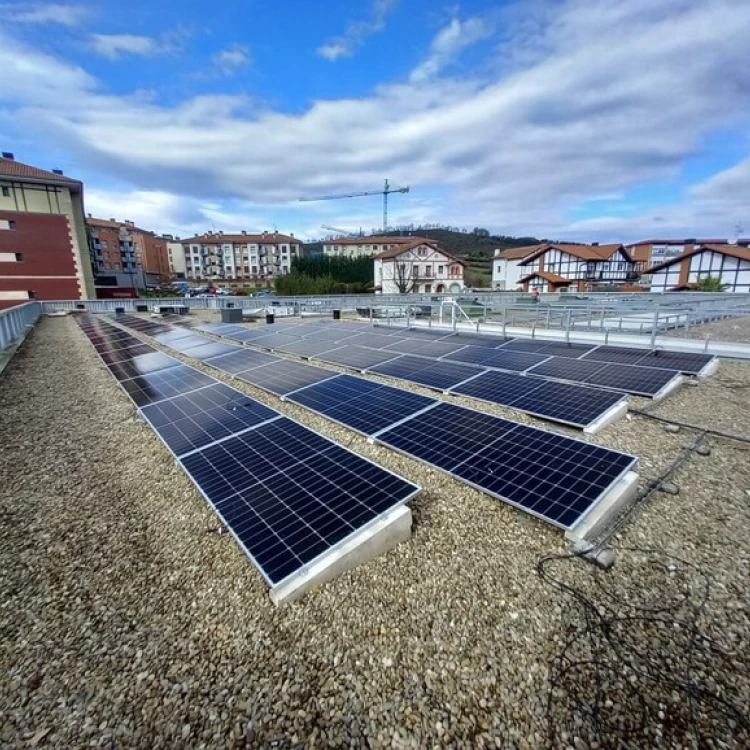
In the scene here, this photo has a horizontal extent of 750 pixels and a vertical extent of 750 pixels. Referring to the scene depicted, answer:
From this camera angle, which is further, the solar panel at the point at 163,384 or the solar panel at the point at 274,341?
the solar panel at the point at 274,341

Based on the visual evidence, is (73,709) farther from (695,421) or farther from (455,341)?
(455,341)

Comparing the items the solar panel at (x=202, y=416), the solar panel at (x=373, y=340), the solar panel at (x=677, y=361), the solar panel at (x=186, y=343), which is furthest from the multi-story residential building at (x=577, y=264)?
the solar panel at (x=202, y=416)

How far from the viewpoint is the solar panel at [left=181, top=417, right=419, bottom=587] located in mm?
3939

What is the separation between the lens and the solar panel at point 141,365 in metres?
11.5

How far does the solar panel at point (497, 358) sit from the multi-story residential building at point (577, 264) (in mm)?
46721

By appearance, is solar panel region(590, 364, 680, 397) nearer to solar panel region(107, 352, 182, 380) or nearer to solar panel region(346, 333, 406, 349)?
solar panel region(346, 333, 406, 349)

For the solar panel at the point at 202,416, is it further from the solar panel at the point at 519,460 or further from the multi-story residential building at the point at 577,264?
the multi-story residential building at the point at 577,264

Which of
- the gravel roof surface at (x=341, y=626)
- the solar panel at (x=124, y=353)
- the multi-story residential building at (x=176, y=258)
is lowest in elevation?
the gravel roof surface at (x=341, y=626)

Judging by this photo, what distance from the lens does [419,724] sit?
270 centimetres

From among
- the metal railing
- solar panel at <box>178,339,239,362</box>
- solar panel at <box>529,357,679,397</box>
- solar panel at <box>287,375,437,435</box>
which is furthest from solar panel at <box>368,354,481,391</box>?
the metal railing

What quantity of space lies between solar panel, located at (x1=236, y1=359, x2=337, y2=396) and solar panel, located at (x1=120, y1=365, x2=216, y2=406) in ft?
4.05

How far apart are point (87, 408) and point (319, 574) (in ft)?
28.5

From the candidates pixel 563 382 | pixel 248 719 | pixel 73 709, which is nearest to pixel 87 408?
pixel 73 709

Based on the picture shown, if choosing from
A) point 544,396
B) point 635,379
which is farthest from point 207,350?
point 635,379
